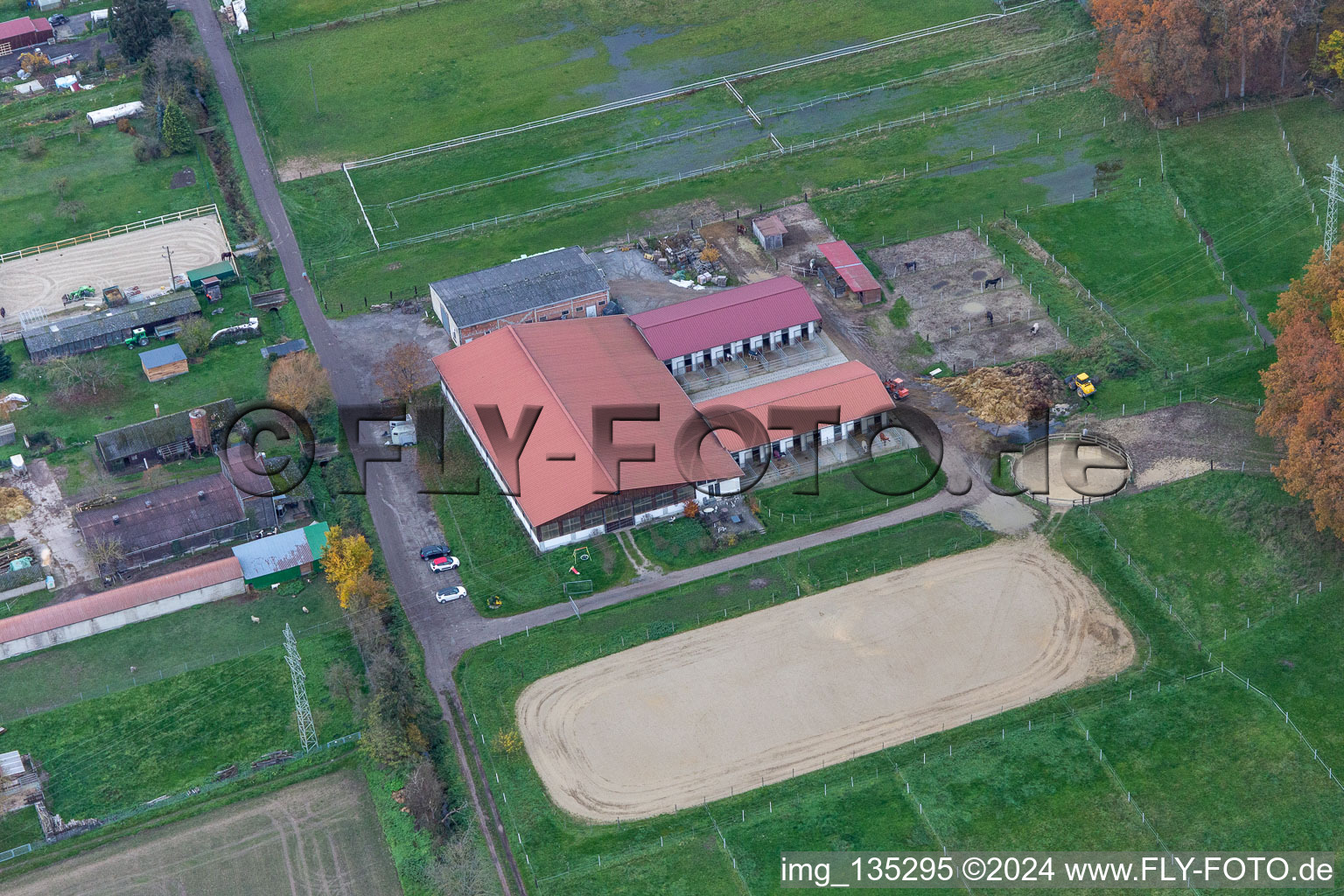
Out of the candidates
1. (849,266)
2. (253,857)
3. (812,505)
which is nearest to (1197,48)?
(849,266)

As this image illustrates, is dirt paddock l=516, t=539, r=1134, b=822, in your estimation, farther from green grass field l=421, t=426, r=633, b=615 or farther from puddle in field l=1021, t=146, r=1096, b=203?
puddle in field l=1021, t=146, r=1096, b=203

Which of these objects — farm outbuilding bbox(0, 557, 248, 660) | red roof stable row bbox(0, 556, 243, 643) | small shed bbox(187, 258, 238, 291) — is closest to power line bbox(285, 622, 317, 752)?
farm outbuilding bbox(0, 557, 248, 660)

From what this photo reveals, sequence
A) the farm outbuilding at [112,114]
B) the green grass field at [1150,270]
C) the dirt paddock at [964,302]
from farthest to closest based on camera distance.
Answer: the farm outbuilding at [112,114], the dirt paddock at [964,302], the green grass field at [1150,270]

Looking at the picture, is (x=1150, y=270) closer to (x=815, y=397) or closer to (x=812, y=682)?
(x=815, y=397)

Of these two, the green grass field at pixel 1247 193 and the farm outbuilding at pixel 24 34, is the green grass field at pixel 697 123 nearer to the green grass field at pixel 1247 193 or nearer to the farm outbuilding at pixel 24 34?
the green grass field at pixel 1247 193

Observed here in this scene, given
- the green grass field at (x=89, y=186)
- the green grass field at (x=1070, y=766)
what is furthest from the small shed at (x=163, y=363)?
the green grass field at (x=1070, y=766)

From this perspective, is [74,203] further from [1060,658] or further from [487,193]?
[1060,658]

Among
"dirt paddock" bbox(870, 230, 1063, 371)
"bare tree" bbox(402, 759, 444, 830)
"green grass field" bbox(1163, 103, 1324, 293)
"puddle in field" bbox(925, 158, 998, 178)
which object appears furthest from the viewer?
"puddle in field" bbox(925, 158, 998, 178)

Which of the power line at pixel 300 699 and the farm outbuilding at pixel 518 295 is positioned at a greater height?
the farm outbuilding at pixel 518 295
